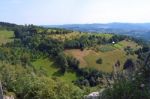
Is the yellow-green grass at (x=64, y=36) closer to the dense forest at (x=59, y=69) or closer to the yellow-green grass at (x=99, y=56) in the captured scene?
the dense forest at (x=59, y=69)

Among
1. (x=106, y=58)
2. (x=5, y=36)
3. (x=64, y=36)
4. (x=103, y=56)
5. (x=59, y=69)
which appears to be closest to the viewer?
(x=59, y=69)

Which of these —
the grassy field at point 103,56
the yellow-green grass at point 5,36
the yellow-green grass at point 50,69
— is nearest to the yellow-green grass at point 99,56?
the grassy field at point 103,56

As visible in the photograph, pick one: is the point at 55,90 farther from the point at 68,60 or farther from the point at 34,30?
the point at 34,30

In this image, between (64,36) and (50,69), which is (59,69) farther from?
(64,36)

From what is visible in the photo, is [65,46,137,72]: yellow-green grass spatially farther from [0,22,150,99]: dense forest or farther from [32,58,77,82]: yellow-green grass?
[32,58,77,82]: yellow-green grass

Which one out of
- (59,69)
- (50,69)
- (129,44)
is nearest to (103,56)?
(59,69)

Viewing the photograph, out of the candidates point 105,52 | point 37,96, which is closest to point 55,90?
point 37,96
